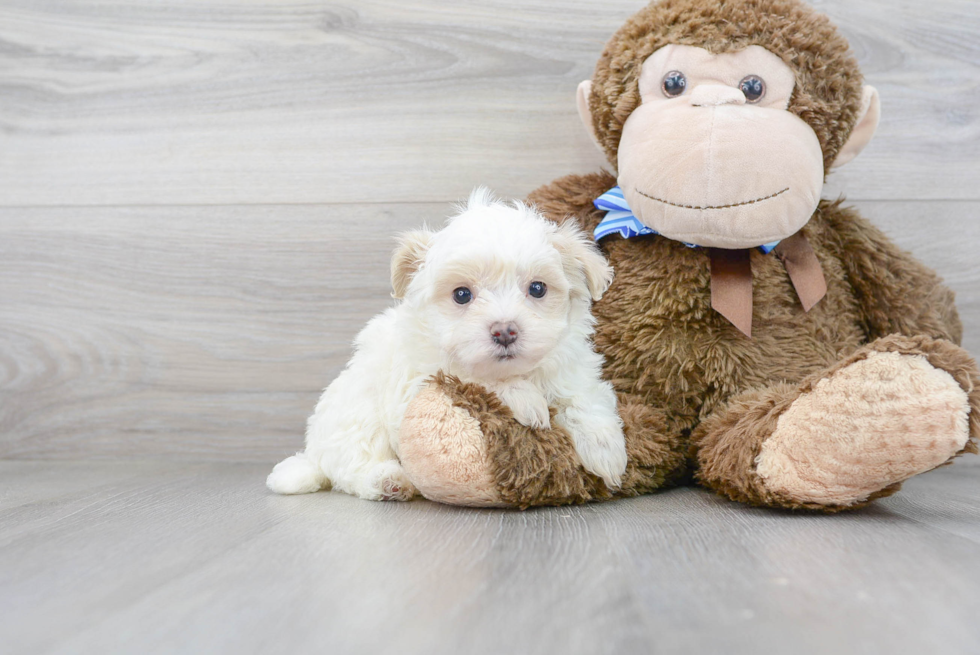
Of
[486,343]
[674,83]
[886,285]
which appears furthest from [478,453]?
[886,285]

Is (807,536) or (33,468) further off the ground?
(807,536)

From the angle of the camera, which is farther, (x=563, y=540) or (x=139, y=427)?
(x=139, y=427)

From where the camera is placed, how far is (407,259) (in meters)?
0.95

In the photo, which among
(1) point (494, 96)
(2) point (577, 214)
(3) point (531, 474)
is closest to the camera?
(3) point (531, 474)

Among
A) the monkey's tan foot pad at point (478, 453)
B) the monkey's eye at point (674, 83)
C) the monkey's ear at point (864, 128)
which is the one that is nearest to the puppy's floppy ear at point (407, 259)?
the monkey's tan foot pad at point (478, 453)

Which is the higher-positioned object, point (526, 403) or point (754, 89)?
point (754, 89)

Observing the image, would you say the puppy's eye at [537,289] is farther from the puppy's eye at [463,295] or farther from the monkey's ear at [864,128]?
the monkey's ear at [864,128]

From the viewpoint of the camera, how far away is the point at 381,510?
903mm

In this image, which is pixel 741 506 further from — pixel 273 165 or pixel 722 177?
pixel 273 165

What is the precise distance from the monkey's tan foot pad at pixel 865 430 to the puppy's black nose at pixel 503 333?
1.04ft

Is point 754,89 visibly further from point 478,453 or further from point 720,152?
point 478,453

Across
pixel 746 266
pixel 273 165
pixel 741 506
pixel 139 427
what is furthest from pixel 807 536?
pixel 139 427

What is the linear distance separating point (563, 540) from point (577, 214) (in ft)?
1.76

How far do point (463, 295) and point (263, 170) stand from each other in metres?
0.65
